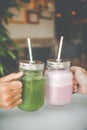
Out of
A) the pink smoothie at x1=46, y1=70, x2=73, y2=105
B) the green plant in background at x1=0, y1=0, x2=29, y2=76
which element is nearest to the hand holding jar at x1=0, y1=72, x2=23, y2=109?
the pink smoothie at x1=46, y1=70, x2=73, y2=105

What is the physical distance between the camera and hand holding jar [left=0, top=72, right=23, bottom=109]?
1006 millimetres

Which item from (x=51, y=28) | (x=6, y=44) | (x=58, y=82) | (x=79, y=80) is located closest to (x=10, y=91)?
(x=58, y=82)

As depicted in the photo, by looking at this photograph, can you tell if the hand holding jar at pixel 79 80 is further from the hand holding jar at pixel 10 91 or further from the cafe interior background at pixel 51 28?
the cafe interior background at pixel 51 28

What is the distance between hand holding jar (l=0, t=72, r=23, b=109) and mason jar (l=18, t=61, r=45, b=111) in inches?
1.0

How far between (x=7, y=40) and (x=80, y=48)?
507cm

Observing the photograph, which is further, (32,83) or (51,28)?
(51,28)

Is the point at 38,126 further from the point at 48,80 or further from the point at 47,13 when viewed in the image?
the point at 47,13

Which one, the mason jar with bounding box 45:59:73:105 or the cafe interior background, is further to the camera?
the cafe interior background

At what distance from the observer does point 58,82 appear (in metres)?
1.09

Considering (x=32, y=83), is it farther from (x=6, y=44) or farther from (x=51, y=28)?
(x=51, y=28)

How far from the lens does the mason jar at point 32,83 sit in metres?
1.04

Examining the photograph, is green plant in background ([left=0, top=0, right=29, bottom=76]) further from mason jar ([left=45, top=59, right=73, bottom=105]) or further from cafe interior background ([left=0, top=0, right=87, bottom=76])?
cafe interior background ([left=0, top=0, right=87, bottom=76])

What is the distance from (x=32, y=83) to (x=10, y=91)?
0.09m

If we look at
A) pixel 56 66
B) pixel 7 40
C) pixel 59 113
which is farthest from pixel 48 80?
pixel 7 40
